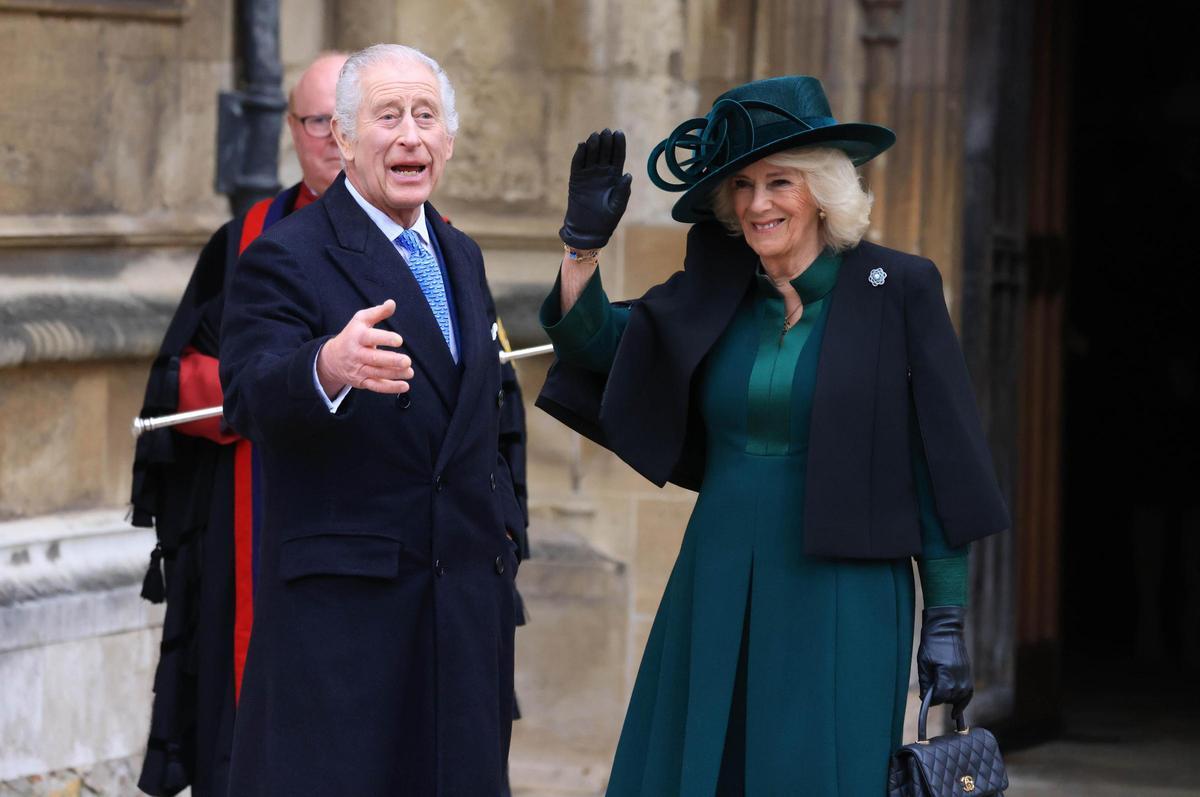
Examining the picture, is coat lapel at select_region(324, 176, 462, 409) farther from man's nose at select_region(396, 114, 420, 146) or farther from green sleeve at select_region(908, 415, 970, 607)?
green sleeve at select_region(908, 415, 970, 607)

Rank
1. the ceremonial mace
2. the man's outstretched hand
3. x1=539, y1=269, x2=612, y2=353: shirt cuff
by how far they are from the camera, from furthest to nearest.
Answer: the ceremonial mace
x1=539, y1=269, x2=612, y2=353: shirt cuff
the man's outstretched hand

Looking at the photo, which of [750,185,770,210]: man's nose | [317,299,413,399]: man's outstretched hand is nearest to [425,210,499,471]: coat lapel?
[317,299,413,399]: man's outstretched hand

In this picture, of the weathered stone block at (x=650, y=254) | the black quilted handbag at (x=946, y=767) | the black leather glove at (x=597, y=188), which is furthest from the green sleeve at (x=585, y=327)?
the weathered stone block at (x=650, y=254)

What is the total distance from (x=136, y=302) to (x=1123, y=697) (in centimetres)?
459

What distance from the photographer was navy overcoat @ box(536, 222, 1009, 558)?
356cm

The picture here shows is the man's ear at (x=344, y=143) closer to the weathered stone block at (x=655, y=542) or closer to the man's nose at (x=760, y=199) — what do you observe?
the man's nose at (x=760, y=199)

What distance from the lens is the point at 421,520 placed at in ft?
11.5

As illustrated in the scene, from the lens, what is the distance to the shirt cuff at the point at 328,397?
3.23 meters

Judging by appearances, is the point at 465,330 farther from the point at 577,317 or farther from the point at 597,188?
the point at 597,188

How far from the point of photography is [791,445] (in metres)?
3.65

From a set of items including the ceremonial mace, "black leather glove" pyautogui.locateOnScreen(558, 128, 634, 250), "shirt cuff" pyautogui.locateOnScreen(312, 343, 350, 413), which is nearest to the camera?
"shirt cuff" pyautogui.locateOnScreen(312, 343, 350, 413)

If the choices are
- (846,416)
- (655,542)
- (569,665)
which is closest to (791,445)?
(846,416)

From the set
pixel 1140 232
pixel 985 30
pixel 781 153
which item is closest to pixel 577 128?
pixel 985 30

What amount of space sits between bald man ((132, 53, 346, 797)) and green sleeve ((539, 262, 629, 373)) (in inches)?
40.9
